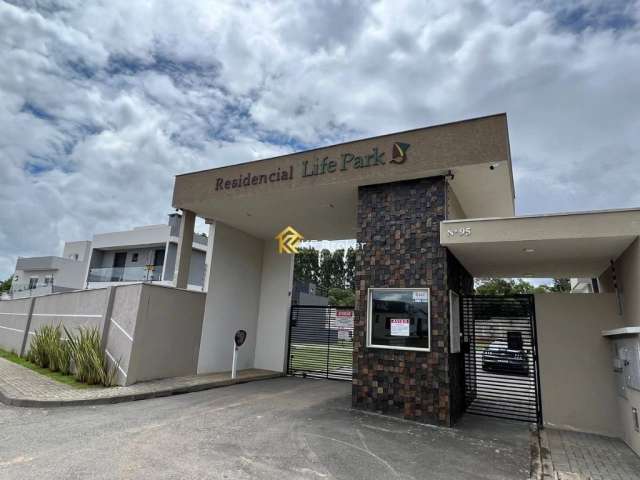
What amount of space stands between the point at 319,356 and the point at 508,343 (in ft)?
18.6

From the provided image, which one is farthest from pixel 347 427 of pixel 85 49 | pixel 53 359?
pixel 85 49

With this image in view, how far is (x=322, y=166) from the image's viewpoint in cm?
769

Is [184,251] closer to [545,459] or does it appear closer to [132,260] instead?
[545,459]

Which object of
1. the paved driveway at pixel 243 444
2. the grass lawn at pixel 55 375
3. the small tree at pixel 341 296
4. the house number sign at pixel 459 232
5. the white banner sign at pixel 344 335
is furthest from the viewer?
the small tree at pixel 341 296

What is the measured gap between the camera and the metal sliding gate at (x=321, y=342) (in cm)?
1074

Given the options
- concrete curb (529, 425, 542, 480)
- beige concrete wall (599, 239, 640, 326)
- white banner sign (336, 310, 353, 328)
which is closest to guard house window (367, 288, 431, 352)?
concrete curb (529, 425, 542, 480)

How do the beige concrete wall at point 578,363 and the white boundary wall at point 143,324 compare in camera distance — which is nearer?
the beige concrete wall at point 578,363

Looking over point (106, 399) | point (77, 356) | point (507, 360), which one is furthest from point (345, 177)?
point (77, 356)

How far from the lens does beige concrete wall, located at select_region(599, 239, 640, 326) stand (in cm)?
527

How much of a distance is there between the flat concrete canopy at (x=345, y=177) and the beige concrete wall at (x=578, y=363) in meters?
2.56

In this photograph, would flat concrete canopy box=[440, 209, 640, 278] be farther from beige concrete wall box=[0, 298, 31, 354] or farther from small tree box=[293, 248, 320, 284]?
small tree box=[293, 248, 320, 284]

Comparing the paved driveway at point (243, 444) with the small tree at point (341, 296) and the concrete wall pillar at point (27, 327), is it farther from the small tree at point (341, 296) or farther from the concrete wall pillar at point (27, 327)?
the small tree at point (341, 296)

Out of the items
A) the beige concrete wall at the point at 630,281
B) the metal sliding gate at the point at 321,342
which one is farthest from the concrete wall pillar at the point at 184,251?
the beige concrete wall at the point at 630,281

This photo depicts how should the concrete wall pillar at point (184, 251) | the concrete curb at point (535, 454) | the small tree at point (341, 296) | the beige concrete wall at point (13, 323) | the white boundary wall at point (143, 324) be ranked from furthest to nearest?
1. the small tree at point (341, 296)
2. the beige concrete wall at point (13, 323)
3. the concrete wall pillar at point (184, 251)
4. the white boundary wall at point (143, 324)
5. the concrete curb at point (535, 454)
